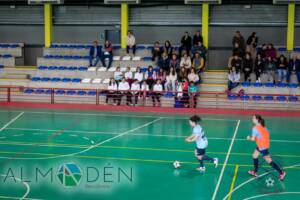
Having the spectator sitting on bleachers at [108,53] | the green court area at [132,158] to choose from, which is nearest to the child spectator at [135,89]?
the green court area at [132,158]

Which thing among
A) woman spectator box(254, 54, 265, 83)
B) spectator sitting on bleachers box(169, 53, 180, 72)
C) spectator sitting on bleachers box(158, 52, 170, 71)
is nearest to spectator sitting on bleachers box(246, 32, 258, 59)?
woman spectator box(254, 54, 265, 83)

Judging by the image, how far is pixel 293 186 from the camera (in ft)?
44.8

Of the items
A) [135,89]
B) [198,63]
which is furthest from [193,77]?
[135,89]

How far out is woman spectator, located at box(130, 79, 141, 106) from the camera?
26103 millimetres

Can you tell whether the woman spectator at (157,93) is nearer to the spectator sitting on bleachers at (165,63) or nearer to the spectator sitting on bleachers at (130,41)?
the spectator sitting on bleachers at (165,63)

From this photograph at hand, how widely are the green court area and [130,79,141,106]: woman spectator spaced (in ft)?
5.33

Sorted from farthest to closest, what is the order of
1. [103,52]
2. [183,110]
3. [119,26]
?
[119,26] → [103,52] → [183,110]

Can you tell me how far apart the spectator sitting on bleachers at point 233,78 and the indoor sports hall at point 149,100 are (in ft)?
0.21

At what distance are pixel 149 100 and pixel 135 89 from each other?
952mm

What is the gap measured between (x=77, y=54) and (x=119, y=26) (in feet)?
10.9

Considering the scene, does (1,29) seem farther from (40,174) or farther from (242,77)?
(40,174)

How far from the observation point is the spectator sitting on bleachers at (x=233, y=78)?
2683cm

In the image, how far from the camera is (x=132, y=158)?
54.2ft

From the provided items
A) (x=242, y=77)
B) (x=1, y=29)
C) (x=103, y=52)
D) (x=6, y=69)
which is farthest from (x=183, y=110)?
(x=1, y=29)
